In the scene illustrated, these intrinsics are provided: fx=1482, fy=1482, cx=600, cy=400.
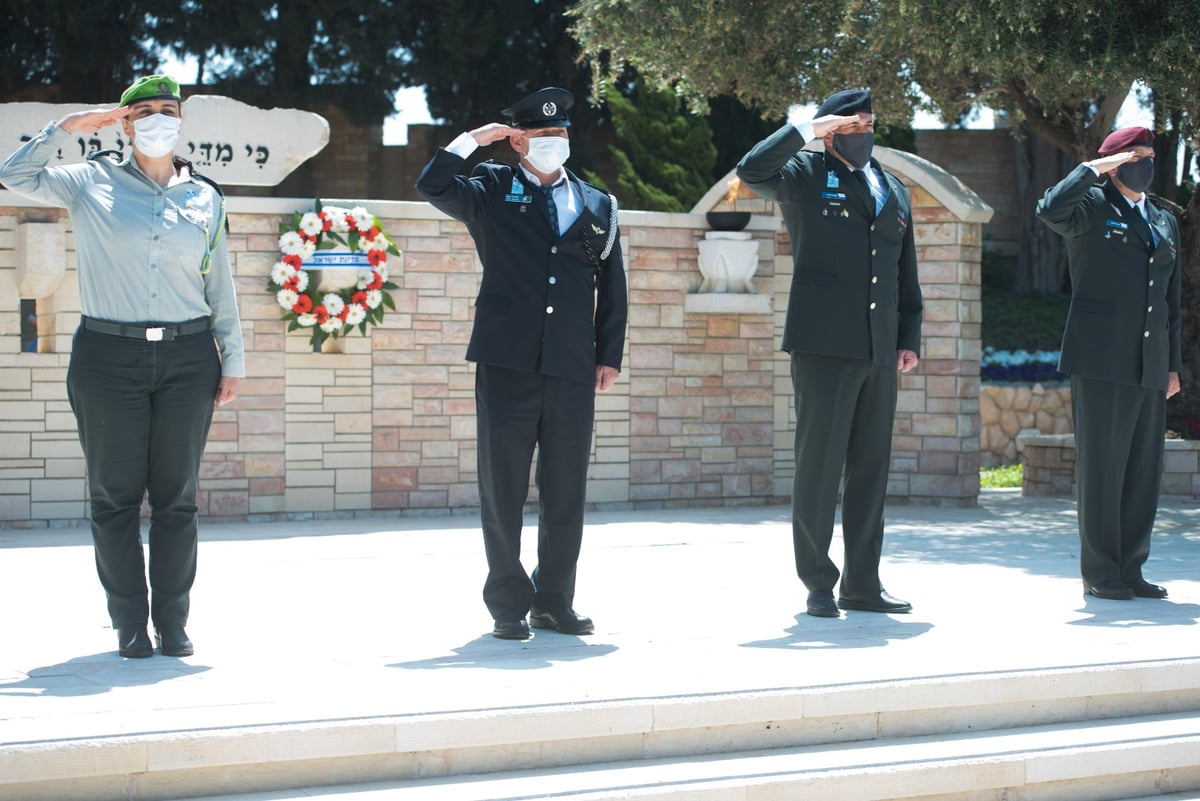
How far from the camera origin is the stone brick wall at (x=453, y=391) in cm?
918

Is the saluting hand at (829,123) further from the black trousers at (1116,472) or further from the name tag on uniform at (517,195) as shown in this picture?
the black trousers at (1116,472)

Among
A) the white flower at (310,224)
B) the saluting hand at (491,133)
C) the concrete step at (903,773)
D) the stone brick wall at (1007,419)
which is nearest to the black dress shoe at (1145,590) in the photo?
the concrete step at (903,773)

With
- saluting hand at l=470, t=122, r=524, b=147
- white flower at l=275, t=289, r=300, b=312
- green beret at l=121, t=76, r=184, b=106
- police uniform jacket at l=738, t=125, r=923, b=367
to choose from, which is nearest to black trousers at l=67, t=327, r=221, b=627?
green beret at l=121, t=76, r=184, b=106

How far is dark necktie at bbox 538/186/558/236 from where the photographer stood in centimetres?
539

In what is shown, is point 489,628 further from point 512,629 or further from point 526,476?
point 526,476

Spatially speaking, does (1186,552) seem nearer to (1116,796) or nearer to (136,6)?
(1116,796)

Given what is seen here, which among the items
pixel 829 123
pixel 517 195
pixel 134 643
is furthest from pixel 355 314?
pixel 134 643

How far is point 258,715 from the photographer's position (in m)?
3.96

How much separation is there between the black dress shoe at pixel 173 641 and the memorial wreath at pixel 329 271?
4.73m

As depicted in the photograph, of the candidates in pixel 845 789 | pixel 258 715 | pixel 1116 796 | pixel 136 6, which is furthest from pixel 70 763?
pixel 136 6

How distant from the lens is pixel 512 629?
521 cm

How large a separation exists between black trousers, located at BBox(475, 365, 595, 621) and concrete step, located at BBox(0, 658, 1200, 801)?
1.16 metres

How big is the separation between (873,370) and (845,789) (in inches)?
84.9

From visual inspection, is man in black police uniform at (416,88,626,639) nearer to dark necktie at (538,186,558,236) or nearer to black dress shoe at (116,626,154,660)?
dark necktie at (538,186,558,236)
